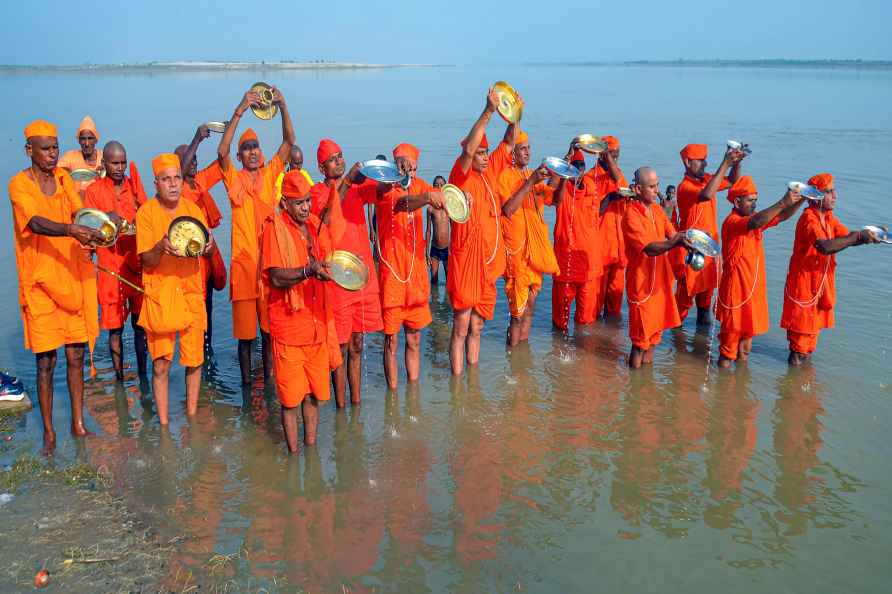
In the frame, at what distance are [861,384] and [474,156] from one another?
4576mm

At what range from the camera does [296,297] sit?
5.71 m

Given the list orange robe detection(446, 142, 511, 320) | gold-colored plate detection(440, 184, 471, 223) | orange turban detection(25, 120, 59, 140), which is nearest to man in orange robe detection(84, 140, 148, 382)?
orange turban detection(25, 120, 59, 140)

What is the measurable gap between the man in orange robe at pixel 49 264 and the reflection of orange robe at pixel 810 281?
21.8ft

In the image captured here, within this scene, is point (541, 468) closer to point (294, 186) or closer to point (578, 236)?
point (294, 186)

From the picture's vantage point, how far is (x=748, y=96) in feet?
171

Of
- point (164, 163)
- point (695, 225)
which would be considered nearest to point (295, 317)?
point (164, 163)

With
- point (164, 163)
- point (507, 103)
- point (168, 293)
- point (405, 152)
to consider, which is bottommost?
point (168, 293)

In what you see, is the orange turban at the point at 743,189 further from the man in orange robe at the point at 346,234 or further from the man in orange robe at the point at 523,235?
the man in orange robe at the point at 346,234

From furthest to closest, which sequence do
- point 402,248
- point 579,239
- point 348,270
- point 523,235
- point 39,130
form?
point 579,239 → point 523,235 → point 402,248 → point 39,130 → point 348,270

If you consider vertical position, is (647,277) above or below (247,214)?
below

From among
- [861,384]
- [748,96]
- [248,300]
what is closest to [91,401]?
[248,300]

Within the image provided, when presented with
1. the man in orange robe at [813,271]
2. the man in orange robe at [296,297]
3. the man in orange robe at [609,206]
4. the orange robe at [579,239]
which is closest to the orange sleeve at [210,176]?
the man in orange robe at [296,297]

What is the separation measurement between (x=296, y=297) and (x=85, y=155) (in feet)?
14.1

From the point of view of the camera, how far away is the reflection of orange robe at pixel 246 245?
24.4ft
